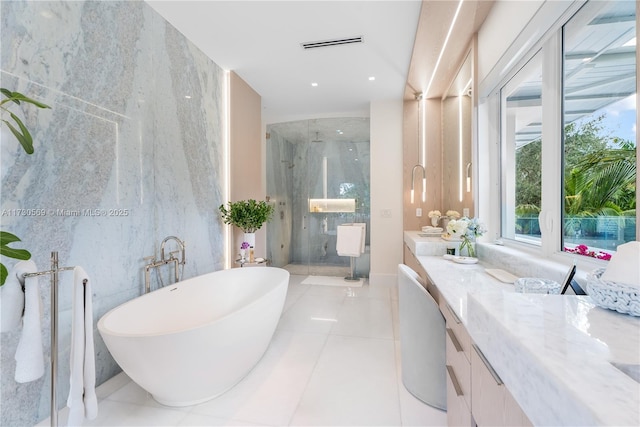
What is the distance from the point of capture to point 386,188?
4098mm

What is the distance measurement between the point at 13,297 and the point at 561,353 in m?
1.74

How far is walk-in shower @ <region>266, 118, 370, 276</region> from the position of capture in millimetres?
4598

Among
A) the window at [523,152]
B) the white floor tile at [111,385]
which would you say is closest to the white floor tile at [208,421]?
the white floor tile at [111,385]

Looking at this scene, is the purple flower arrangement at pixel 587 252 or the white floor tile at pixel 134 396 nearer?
the purple flower arrangement at pixel 587 252

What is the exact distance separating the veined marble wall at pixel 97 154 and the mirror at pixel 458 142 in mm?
2659

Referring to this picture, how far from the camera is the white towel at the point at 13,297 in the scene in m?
1.08

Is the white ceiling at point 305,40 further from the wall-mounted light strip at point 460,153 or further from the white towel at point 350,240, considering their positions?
the white towel at point 350,240

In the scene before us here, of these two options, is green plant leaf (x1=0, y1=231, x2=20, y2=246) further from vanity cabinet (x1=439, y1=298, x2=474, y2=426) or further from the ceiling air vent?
the ceiling air vent

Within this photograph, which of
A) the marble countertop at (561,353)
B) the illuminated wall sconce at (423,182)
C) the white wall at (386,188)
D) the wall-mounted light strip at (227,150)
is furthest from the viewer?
the white wall at (386,188)

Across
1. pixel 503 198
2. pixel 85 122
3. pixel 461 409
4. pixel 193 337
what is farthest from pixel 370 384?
pixel 85 122

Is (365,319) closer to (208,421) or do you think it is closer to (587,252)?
(208,421)

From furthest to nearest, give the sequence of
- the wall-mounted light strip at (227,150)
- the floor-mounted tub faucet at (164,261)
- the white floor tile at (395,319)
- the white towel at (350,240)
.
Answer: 1. the white towel at (350,240)
2. the wall-mounted light strip at (227,150)
3. the white floor tile at (395,319)
4. the floor-mounted tub faucet at (164,261)

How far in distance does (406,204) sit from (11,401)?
3.94 metres

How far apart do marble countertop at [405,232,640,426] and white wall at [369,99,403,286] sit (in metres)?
3.33
